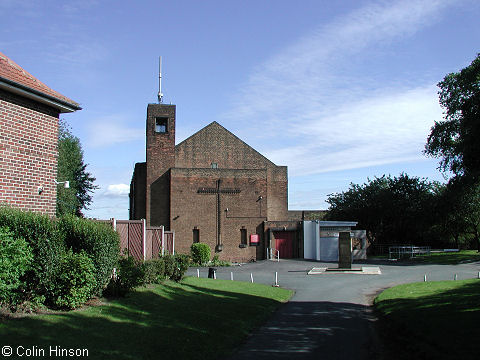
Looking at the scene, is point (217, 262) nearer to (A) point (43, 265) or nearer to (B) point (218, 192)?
(B) point (218, 192)

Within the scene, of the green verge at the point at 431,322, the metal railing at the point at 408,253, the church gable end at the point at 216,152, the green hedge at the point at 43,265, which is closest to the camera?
the green hedge at the point at 43,265

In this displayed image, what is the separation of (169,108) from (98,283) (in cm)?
3414

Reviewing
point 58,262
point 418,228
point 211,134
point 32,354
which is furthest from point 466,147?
point 211,134

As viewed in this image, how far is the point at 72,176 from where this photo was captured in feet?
170

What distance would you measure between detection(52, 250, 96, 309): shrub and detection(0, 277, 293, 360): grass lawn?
1.00 feet

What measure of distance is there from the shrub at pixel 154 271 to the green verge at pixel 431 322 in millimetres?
7206

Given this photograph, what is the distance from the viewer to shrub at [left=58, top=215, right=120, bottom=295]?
39.9 feet

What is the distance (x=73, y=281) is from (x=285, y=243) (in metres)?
35.0

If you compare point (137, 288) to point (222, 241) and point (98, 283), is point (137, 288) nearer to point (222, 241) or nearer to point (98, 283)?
point (98, 283)

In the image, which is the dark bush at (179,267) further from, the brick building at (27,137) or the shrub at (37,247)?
the shrub at (37,247)

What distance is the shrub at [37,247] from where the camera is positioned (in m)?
10.5

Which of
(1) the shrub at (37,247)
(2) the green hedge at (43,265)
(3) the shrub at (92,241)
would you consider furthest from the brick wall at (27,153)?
(1) the shrub at (37,247)

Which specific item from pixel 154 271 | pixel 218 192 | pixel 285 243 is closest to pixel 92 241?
pixel 154 271

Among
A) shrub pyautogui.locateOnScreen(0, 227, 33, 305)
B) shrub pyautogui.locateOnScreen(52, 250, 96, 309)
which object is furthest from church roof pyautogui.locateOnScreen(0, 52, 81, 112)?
shrub pyautogui.locateOnScreen(52, 250, 96, 309)
